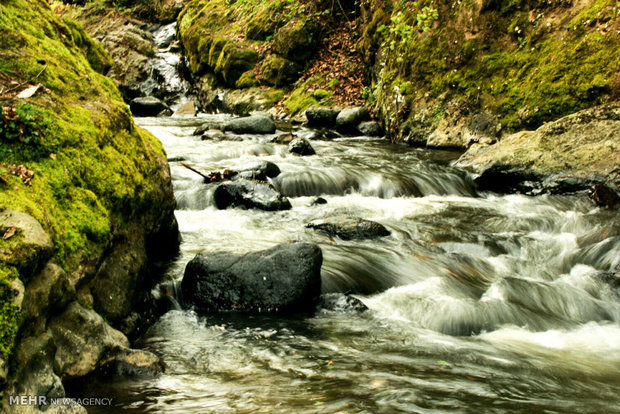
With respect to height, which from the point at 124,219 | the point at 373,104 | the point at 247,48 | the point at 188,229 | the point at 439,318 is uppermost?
the point at 247,48

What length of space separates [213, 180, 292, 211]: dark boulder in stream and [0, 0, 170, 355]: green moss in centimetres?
212

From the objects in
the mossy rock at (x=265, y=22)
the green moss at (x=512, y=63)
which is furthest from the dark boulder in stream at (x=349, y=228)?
the mossy rock at (x=265, y=22)

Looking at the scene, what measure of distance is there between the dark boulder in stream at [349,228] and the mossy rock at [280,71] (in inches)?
523

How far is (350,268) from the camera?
17.5 ft

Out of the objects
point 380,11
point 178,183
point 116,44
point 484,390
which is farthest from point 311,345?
point 116,44

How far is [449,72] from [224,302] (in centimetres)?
981

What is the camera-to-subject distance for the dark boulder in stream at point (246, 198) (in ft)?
24.5

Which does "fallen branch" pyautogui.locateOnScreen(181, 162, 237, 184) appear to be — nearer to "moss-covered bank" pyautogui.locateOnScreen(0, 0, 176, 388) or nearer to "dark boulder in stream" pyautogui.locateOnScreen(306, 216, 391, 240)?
"dark boulder in stream" pyautogui.locateOnScreen(306, 216, 391, 240)

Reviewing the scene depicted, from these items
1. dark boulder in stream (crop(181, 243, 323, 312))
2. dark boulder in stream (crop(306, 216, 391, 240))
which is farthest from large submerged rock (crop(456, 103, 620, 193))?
dark boulder in stream (crop(181, 243, 323, 312))

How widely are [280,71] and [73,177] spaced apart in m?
16.6

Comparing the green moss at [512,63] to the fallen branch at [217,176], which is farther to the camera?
the green moss at [512,63]

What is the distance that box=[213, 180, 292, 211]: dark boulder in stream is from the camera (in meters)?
7.46

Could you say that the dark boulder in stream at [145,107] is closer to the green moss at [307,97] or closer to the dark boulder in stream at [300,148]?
the green moss at [307,97]

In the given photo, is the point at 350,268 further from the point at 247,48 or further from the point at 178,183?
the point at 247,48
